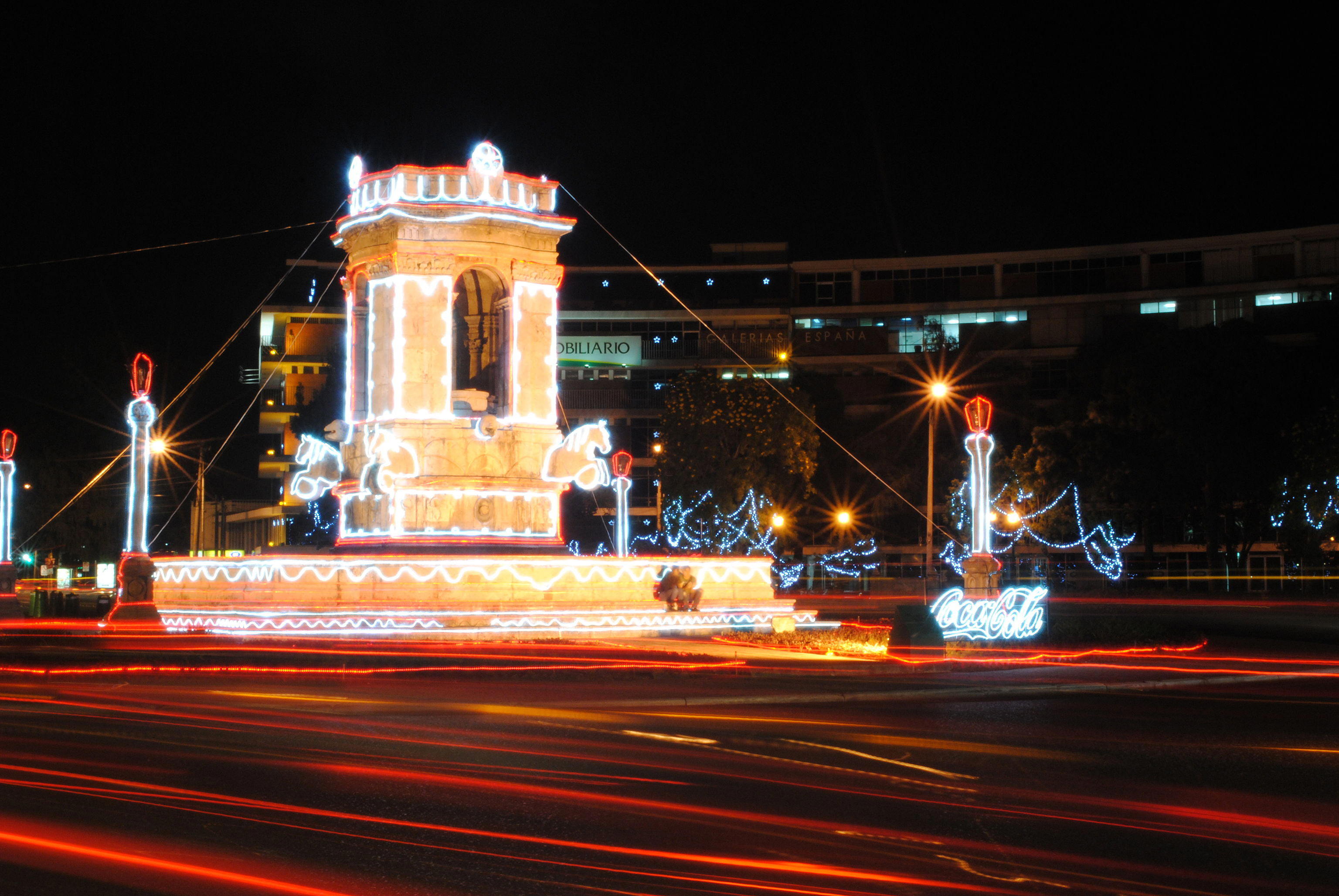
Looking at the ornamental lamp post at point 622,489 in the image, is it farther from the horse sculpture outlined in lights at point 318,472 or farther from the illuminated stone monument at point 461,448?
the horse sculpture outlined in lights at point 318,472

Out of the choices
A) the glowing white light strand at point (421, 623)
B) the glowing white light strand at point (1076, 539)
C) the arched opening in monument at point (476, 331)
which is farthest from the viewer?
the glowing white light strand at point (1076, 539)

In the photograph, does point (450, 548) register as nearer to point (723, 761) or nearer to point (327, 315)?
point (723, 761)

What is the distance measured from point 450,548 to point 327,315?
234 ft

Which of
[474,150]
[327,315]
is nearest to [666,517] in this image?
[474,150]

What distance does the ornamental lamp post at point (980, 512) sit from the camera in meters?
28.3

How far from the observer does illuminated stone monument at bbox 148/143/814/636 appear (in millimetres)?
31016

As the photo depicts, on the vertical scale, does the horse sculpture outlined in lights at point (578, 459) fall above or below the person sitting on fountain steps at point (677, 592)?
above

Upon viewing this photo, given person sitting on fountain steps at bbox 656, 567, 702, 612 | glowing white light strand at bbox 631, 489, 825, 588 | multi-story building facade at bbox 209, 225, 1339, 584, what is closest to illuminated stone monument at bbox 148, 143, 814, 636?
person sitting on fountain steps at bbox 656, 567, 702, 612

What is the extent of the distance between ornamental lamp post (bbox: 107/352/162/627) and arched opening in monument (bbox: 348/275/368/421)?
5519 mm

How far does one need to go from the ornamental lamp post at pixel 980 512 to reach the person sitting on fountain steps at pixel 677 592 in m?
6.80

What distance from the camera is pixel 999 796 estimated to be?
11.2m

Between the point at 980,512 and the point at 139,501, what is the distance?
63.1ft

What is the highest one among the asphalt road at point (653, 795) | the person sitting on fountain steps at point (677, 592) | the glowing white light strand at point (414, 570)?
the glowing white light strand at point (414, 570)

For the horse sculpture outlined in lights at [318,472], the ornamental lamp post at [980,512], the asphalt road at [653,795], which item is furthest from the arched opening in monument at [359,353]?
the asphalt road at [653,795]
